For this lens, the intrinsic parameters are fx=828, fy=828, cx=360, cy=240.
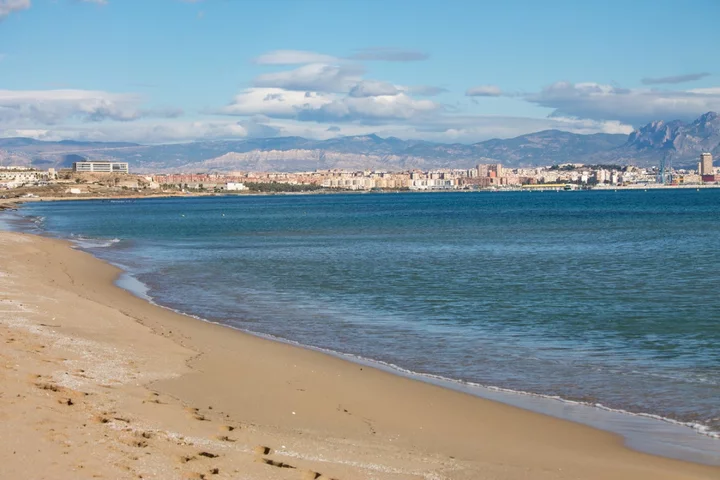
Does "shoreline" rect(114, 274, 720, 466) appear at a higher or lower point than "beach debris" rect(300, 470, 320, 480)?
lower

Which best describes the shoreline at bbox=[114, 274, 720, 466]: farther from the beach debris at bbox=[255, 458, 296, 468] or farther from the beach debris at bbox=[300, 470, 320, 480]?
the beach debris at bbox=[255, 458, 296, 468]

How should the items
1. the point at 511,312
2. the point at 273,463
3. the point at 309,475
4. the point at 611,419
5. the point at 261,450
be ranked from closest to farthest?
the point at 309,475, the point at 273,463, the point at 261,450, the point at 611,419, the point at 511,312

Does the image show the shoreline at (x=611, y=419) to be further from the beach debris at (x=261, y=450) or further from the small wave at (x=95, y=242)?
the small wave at (x=95, y=242)

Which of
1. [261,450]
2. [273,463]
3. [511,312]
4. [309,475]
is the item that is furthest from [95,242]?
[309,475]

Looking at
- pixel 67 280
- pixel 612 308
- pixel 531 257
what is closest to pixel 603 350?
pixel 612 308

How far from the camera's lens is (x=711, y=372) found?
498 inches

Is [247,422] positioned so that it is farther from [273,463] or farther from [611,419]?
[611,419]

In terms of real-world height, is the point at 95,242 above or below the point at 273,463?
below

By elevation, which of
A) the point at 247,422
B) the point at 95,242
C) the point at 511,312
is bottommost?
the point at 95,242

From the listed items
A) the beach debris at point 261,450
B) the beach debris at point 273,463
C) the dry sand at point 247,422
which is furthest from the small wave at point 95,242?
the beach debris at point 273,463

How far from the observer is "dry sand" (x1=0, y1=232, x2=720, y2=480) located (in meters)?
7.36

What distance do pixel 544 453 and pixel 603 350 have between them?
641cm

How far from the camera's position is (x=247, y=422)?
9.27m

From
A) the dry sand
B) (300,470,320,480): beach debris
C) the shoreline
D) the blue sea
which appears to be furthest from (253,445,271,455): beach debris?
the blue sea
